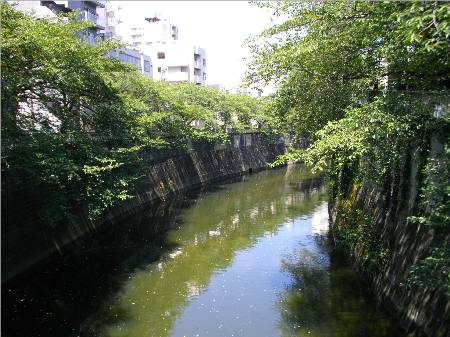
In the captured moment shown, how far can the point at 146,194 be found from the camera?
29297 millimetres

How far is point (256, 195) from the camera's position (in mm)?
34188

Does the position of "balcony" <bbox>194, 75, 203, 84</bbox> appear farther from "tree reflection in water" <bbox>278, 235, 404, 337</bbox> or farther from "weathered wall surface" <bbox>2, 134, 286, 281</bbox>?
"tree reflection in water" <bbox>278, 235, 404, 337</bbox>

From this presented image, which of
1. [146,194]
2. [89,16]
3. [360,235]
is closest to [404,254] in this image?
[360,235]

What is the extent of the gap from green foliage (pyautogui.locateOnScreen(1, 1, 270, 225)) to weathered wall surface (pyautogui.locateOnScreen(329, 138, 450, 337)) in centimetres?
1010

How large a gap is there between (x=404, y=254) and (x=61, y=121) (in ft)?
43.8

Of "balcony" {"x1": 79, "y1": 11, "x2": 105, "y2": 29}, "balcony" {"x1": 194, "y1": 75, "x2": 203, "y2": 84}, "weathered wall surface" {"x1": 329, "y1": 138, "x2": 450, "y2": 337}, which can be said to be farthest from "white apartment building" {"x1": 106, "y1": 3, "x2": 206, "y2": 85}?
"weathered wall surface" {"x1": 329, "y1": 138, "x2": 450, "y2": 337}

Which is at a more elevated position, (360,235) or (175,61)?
(175,61)

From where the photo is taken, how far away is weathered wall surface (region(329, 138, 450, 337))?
10250mm

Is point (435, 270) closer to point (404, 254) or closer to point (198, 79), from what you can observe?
point (404, 254)

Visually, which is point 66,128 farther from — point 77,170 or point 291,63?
point 291,63

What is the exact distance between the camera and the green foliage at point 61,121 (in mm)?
14453

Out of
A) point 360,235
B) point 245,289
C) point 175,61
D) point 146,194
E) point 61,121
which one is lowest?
point 146,194

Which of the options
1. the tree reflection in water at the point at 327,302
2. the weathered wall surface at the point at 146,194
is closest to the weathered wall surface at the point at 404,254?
the tree reflection in water at the point at 327,302

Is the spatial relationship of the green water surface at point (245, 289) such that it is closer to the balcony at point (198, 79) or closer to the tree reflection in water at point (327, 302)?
the tree reflection in water at point (327, 302)
